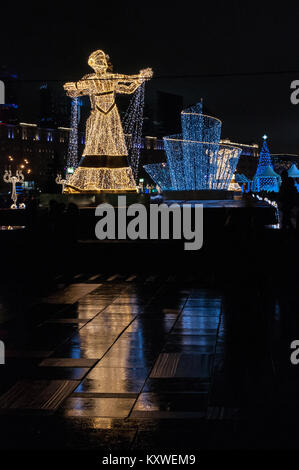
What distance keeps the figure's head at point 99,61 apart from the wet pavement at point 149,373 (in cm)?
2126

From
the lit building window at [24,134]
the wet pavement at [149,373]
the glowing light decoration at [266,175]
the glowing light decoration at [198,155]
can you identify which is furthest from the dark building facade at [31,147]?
the wet pavement at [149,373]

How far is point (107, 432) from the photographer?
189 inches

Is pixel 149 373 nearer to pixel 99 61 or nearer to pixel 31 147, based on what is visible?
pixel 99 61

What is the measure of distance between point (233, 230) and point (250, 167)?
15802cm

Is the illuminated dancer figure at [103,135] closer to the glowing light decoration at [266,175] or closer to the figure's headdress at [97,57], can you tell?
the figure's headdress at [97,57]

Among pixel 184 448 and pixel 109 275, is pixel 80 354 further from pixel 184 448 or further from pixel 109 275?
pixel 109 275

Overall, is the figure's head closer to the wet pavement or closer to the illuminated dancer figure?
the illuminated dancer figure

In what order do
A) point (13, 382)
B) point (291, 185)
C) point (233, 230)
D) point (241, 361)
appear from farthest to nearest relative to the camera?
point (233, 230), point (291, 185), point (241, 361), point (13, 382)

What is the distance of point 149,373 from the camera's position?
643cm

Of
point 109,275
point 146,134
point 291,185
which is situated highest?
point 146,134

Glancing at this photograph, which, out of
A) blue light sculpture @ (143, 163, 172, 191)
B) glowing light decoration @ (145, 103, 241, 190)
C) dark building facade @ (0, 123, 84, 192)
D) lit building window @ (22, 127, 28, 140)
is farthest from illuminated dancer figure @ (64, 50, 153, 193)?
lit building window @ (22, 127, 28, 140)

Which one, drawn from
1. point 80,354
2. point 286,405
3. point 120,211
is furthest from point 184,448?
point 120,211

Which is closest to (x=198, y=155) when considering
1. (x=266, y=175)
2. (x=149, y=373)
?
(x=266, y=175)

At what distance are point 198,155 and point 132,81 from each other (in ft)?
51.6
